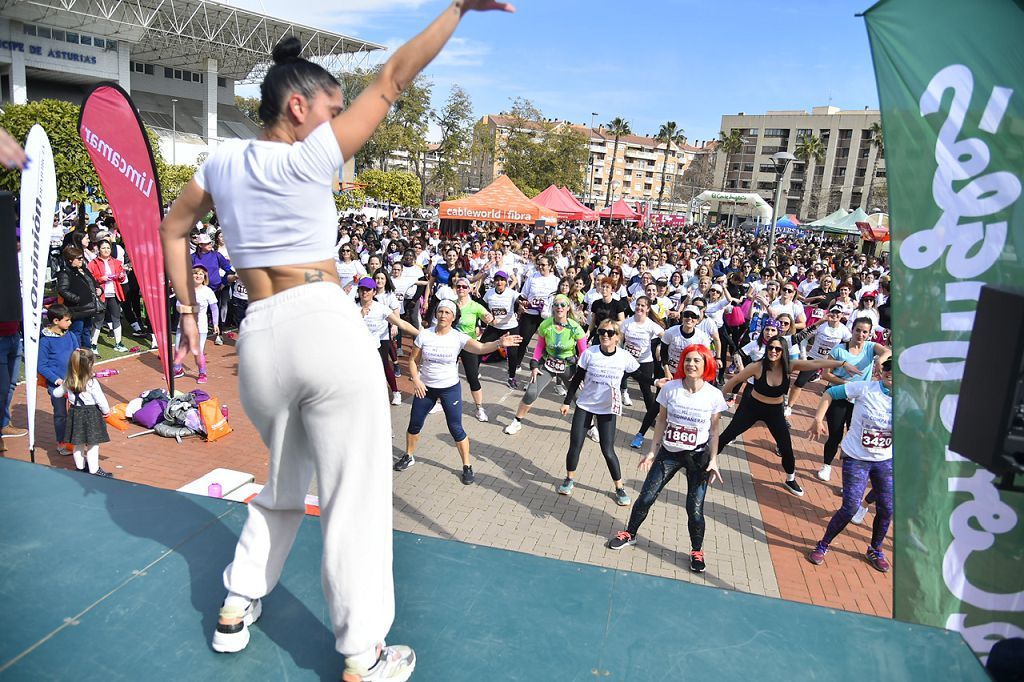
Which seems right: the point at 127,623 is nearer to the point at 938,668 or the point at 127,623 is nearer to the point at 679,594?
the point at 679,594

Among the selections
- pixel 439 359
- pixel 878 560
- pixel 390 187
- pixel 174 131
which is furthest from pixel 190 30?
pixel 878 560

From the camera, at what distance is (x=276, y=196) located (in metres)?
1.64

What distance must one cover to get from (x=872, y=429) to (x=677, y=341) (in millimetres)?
3287

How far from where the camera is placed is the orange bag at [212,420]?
7.32 metres

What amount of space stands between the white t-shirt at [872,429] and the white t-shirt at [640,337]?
10.2ft

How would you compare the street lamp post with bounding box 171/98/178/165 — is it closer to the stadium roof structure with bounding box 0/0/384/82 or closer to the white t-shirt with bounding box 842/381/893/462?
the stadium roof structure with bounding box 0/0/384/82

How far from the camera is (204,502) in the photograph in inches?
111

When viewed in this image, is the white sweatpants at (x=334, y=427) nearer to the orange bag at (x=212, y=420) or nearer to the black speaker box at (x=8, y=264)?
the black speaker box at (x=8, y=264)

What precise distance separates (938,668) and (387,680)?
176 cm

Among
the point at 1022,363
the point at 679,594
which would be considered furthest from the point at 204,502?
the point at 1022,363

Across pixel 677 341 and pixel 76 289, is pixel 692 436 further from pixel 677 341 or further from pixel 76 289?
pixel 76 289

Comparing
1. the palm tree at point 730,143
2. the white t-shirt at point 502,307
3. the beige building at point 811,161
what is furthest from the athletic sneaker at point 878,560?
the palm tree at point 730,143

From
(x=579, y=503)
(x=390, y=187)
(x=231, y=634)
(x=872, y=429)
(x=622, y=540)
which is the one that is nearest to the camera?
(x=231, y=634)

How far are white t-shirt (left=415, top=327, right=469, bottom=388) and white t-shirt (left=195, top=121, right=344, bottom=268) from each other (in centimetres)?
498
